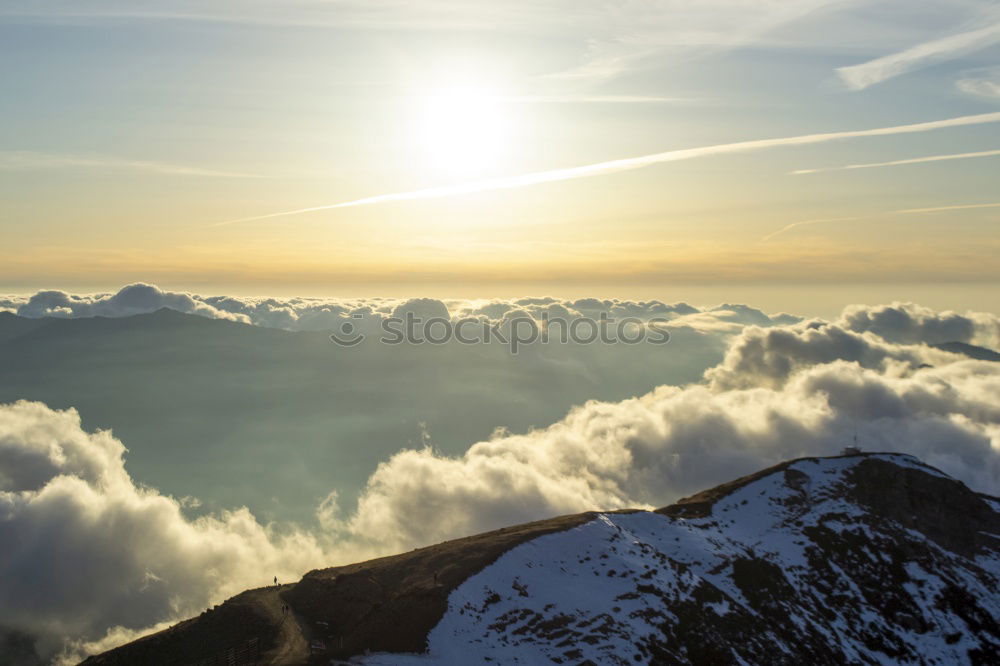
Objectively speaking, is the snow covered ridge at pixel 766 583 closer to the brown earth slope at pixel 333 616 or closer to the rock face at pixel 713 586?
the rock face at pixel 713 586

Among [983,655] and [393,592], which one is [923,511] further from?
[393,592]

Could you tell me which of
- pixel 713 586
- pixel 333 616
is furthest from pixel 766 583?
pixel 333 616

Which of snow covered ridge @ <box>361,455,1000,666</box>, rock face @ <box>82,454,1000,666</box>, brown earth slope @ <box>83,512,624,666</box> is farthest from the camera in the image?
snow covered ridge @ <box>361,455,1000,666</box>

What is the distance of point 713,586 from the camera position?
88.9 meters

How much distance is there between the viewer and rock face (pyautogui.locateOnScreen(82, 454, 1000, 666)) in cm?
7194

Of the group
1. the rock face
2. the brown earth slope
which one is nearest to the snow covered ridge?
the rock face

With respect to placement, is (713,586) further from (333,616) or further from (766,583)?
(333,616)

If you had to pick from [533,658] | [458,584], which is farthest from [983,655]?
[458,584]

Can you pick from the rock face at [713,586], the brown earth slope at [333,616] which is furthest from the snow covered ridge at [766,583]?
the brown earth slope at [333,616]

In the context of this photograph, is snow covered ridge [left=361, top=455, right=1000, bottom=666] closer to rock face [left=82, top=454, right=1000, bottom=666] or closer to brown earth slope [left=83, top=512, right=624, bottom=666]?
rock face [left=82, top=454, right=1000, bottom=666]

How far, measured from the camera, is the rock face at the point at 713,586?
236ft

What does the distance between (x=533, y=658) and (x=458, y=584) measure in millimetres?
13860

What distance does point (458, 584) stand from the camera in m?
78.1

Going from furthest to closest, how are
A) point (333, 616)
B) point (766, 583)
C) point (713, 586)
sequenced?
point (766, 583) → point (713, 586) → point (333, 616)
